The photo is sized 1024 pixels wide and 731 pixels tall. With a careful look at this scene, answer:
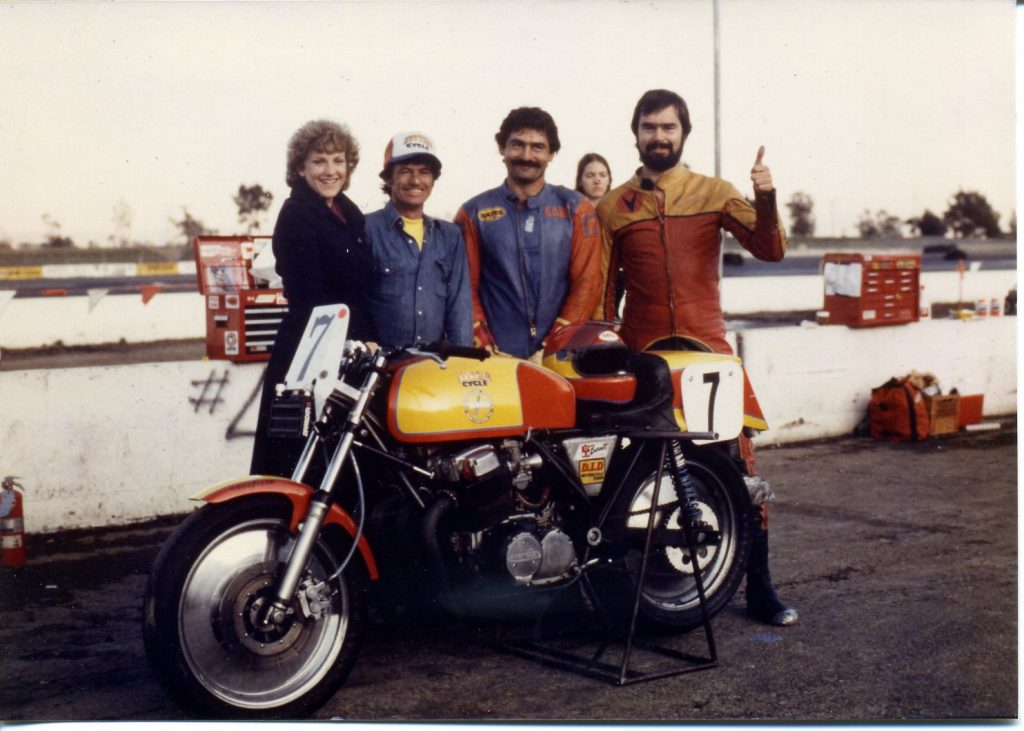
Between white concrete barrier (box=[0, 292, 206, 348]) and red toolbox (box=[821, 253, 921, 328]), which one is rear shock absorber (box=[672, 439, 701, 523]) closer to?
red toolbox (box=[821, 253, 921, 328])

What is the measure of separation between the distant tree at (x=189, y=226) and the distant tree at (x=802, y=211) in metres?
3.32

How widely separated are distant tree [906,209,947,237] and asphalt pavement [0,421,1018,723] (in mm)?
2496

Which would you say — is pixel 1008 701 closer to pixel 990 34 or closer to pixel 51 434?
pixel 990 34

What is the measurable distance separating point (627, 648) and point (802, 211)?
14.6ft

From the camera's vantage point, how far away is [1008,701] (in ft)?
12.5

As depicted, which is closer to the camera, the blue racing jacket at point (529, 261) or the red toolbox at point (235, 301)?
the blue racing jacket at point (529, 261)

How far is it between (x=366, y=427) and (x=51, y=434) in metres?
3.13

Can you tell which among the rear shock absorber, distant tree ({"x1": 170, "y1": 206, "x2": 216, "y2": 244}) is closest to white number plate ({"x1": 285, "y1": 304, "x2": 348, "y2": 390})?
the rear shock absorber

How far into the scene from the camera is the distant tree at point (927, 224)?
7.97m

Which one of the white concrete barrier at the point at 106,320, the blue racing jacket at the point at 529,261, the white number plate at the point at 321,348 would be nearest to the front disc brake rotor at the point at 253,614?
the white number plate at the point at 321,348

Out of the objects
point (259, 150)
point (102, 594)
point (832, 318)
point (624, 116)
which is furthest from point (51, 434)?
point (832, 318)

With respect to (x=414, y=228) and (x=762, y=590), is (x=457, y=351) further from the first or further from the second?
(x=762, y=590)

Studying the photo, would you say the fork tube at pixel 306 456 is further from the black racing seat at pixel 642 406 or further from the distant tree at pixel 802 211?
the distant tree at pixel 802 211

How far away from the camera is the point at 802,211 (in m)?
7.57
